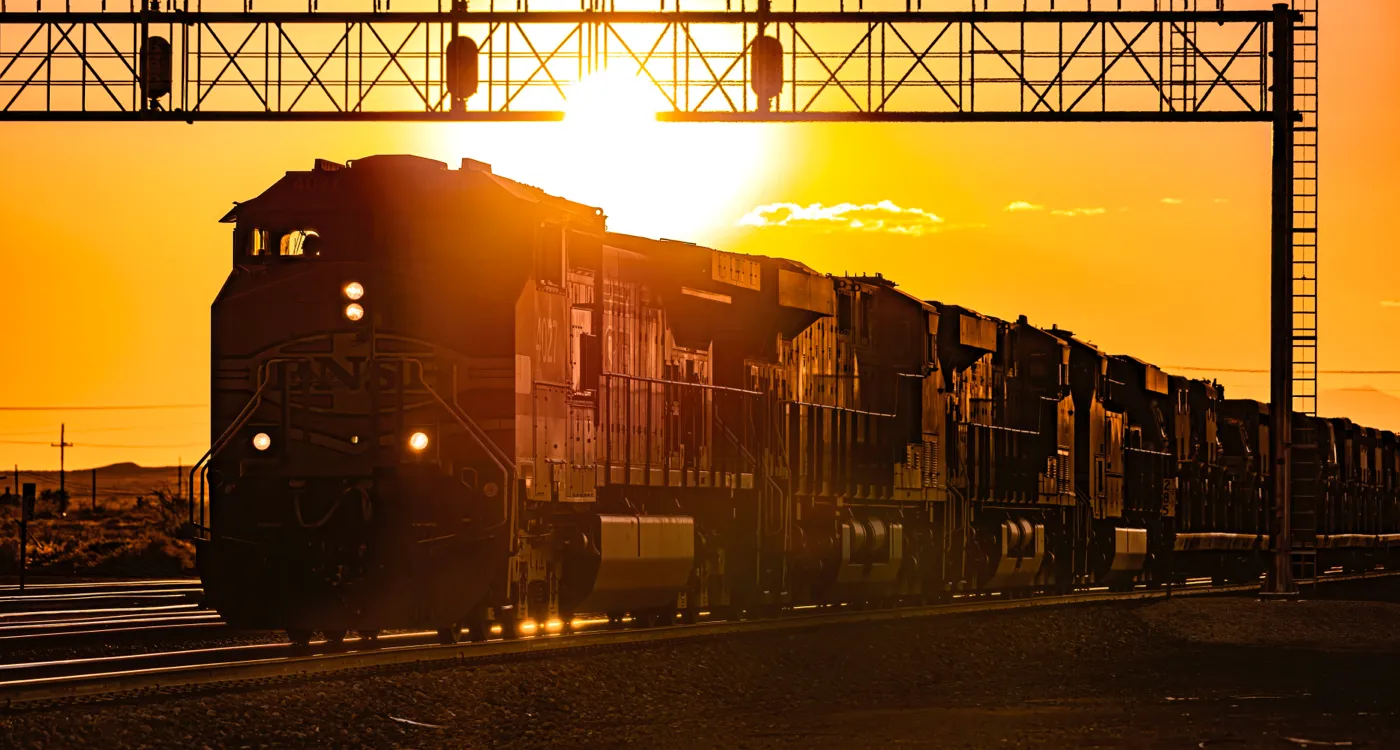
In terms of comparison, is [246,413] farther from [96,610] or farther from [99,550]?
[99,550]

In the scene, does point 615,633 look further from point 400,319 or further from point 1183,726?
point 1183,726

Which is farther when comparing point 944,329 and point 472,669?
point 944,329

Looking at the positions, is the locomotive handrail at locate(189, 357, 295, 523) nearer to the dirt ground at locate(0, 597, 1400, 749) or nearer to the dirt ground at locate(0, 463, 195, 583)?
the dirt ground at locate(0, 597, 1400, 749)

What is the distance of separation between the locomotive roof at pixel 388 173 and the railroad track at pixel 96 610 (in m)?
3.88

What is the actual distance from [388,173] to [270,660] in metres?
4.52

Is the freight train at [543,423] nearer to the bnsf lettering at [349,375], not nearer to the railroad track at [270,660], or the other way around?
the bnsf lettering at [349,375]

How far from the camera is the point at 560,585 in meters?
17.5

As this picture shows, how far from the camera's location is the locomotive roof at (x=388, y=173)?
17.1 m

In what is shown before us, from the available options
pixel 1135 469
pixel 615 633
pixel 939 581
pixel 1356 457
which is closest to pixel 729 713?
pixel 615 633

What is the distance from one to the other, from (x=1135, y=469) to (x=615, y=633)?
21.3m

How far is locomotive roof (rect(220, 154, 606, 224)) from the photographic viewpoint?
17.1 meters

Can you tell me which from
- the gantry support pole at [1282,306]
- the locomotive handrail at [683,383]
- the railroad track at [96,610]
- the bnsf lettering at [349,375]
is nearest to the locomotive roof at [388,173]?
the bnsf lettering at [349,375]

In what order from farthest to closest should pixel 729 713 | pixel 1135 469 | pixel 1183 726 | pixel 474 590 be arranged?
1. pixel 1135 469
2. pixel 474 590
3. pixel 729 713
4. pixel 1183 726

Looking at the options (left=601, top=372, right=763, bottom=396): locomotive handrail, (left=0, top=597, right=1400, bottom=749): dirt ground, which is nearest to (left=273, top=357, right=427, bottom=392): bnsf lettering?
(left=0, top=597, right=1400, bottom=749): dirt ground
